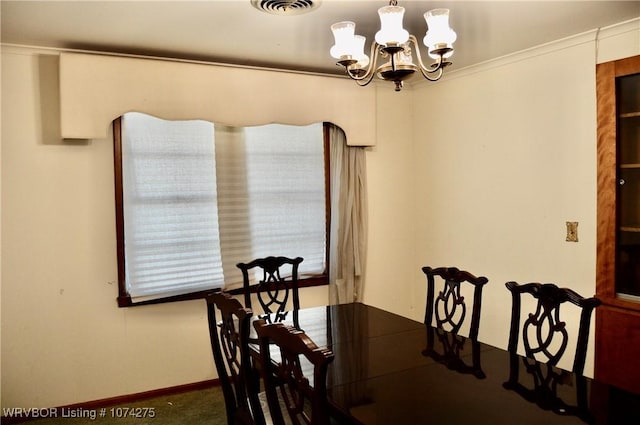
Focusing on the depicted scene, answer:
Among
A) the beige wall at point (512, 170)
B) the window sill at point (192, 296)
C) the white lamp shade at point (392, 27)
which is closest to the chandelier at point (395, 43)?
the white lamp shade at point (392, 27)

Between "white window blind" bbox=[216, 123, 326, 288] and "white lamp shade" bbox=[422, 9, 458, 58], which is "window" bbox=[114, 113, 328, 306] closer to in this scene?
"white window blind" bbox=[216, 123, 326, 288]

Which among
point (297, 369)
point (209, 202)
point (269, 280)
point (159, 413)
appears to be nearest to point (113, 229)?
point (209, 202)

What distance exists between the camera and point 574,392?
1761 mm

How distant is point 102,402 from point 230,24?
258 centimetres

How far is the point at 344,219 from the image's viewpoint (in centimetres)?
400

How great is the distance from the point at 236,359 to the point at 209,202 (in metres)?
1.68

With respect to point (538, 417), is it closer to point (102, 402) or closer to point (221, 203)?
point (221, 203)

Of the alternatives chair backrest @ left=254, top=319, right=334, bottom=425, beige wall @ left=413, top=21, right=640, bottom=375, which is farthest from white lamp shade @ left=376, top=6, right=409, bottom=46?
beige wall @ left=413, top=21, right=640, bottom=375

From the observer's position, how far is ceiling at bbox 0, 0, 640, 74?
8.05 feet

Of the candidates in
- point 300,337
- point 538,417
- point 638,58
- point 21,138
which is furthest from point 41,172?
point 638,58

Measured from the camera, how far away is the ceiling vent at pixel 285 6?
2.35 metres

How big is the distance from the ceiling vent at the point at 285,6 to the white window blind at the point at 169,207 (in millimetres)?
1290

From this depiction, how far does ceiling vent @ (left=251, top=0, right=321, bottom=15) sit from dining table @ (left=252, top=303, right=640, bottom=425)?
1634 mm

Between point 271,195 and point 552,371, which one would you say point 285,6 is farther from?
point 552,371
